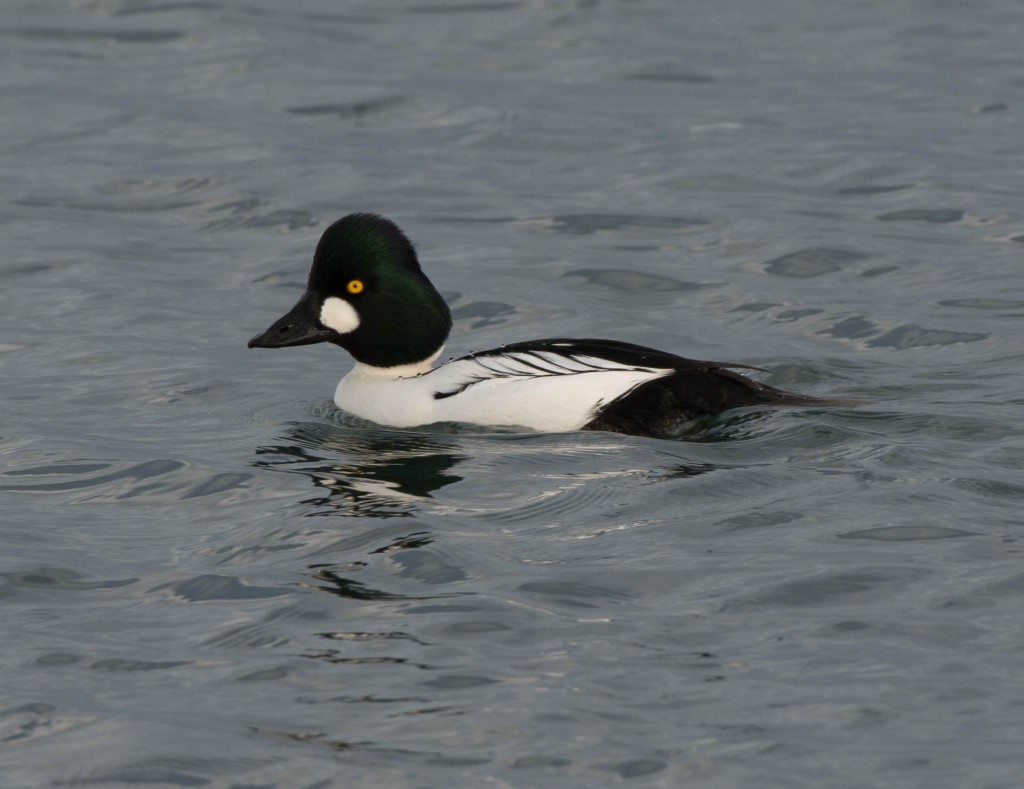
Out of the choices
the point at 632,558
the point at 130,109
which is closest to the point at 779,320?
the point at 632,558

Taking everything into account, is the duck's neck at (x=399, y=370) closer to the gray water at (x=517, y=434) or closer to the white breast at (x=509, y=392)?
the white breast at (x=509, y=392)

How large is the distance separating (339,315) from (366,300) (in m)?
0.17

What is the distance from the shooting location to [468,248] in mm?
13938

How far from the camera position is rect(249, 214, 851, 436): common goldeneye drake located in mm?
8930

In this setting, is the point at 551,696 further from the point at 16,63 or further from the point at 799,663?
the point at 16,63

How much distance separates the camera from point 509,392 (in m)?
9.08

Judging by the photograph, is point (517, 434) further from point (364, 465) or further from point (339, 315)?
point (339, 315)

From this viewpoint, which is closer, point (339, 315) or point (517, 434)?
point (517, 434)

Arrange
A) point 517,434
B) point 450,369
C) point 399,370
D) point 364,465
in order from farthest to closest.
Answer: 1. point 399,370
2. point 450,369
3. point 517,434
4. point 364,465

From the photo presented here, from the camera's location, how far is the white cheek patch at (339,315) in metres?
9.63

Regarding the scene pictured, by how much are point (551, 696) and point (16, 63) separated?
14.9 meters

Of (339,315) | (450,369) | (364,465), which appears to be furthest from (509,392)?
(339,315)

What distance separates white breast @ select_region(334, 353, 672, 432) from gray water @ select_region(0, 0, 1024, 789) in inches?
7.1

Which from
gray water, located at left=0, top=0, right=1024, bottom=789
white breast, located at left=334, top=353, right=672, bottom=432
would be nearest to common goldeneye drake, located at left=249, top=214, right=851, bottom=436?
white breast, located at left=334, top=353, right=672, bottom=432
